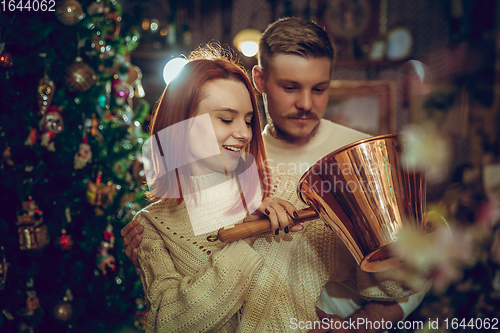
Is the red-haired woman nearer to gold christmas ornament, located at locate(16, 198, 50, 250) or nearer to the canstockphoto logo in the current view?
the canstockphoto logo

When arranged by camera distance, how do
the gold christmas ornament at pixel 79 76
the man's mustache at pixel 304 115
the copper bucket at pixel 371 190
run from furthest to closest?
the gold christmas ornament at pixel 79 76 < the man's mustache at pixel 304 115 < the copper bucket at pixel 371 190

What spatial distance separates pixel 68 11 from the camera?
148cm

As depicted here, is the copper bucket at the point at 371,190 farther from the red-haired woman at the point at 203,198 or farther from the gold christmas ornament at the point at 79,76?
the gold christmas ornament at the point at 79,76

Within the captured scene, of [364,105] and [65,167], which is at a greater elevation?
[364,105]

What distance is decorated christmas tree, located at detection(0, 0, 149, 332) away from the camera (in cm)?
148

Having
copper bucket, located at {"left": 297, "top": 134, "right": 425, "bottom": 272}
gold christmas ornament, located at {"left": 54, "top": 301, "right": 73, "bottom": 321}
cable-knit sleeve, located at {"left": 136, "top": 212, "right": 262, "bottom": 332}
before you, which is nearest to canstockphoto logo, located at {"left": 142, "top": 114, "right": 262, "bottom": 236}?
cable-knit sleeve, located at {"left": 136, "top": 212, "right": 262, "bottom": 332}

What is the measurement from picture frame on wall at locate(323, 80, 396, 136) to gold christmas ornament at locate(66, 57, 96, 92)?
238 cm

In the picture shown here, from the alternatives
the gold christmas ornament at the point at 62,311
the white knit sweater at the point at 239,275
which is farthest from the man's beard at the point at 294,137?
the gold christmas ornament at the point at 62,311

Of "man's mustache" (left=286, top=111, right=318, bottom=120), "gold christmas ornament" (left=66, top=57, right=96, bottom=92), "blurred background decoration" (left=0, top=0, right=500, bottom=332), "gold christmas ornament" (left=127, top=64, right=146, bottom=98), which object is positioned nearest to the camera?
"man's mustache" (left=286, top=111, right=318, bottom=120)

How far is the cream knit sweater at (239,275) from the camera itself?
725 mm

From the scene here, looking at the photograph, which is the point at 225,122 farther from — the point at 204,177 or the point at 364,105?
the point at 364,105

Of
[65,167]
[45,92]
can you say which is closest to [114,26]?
[45,92]

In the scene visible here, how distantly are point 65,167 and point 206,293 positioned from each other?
4.33ft

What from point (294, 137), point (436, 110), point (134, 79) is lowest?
point (294, 137)
